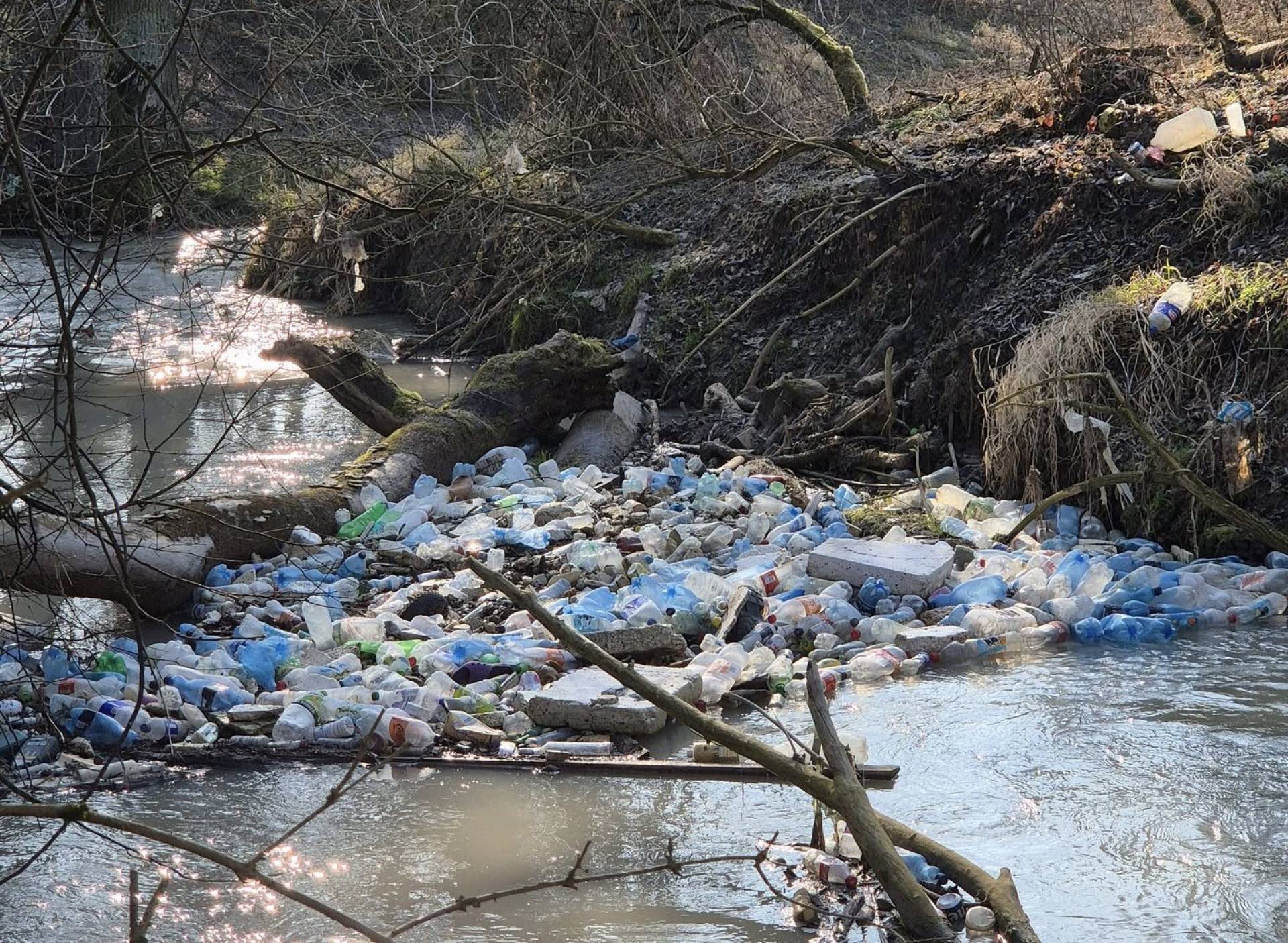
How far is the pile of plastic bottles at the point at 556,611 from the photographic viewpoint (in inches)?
155

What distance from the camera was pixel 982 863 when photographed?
9.98 ft

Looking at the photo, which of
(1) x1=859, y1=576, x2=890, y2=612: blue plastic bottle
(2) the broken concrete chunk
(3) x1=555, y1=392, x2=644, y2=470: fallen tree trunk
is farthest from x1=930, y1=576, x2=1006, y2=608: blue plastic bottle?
(3) x1=555, y1=392, x2=644, y2=470: fallen tree trunk

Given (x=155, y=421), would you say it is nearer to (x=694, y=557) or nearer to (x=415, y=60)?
(x=415, y=60)

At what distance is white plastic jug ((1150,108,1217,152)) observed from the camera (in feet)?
21.9

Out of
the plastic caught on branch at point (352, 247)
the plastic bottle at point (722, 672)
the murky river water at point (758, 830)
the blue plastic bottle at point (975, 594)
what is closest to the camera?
the murky river water at point (758, 830)

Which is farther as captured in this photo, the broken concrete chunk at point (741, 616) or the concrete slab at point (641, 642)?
the broken concrete chunk at point (741, 616)

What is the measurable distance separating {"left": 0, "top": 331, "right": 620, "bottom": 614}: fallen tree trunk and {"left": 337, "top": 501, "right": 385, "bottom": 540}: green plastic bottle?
0.09m

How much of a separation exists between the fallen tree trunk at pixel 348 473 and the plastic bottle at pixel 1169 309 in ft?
10.4

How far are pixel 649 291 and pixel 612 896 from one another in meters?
7.00

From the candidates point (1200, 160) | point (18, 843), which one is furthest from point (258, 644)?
point (1200, 160)

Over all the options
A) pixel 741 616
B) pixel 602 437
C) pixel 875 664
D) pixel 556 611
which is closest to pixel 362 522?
pixel 556 611

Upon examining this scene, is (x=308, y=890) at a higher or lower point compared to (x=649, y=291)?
lower

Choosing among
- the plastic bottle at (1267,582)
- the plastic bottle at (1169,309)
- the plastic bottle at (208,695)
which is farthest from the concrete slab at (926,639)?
the plastic bottle at (208,695)

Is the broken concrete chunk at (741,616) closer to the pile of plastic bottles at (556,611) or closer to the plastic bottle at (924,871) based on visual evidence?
the pile of plastic bottles at (556,611)
